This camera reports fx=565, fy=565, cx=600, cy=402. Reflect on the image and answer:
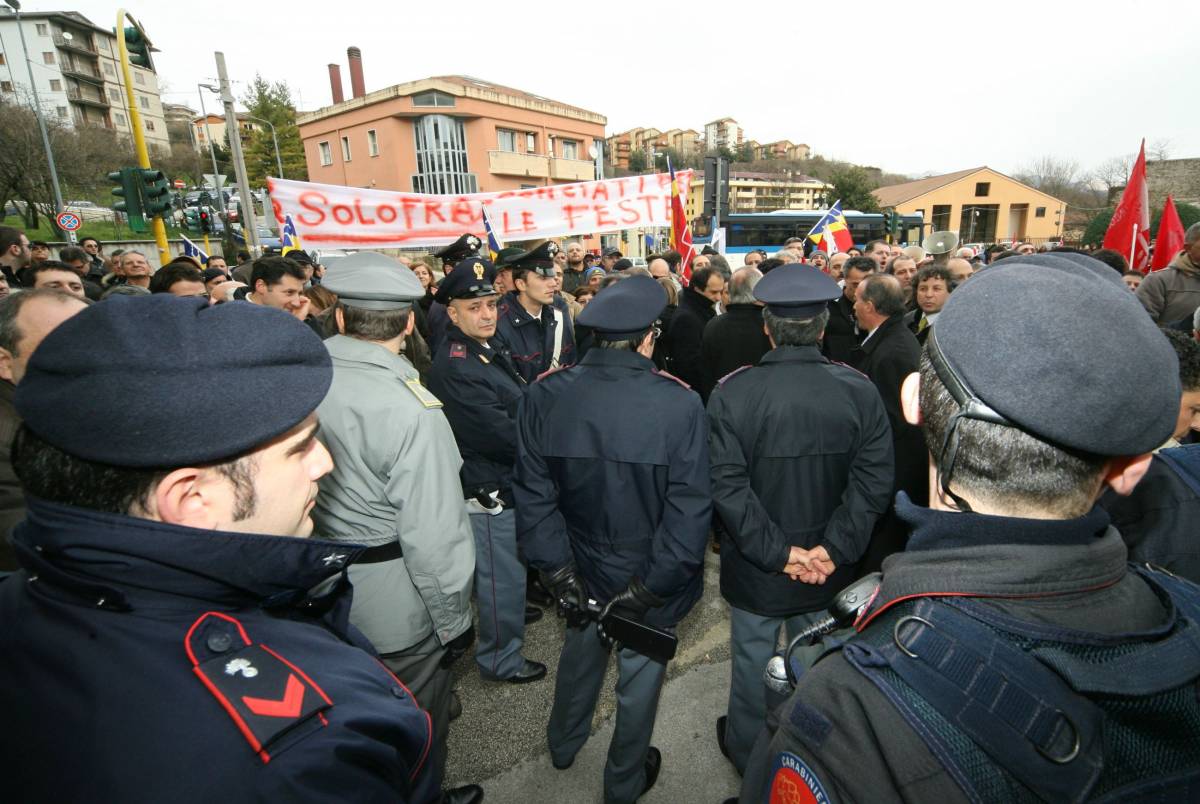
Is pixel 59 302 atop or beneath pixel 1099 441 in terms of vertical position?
atop

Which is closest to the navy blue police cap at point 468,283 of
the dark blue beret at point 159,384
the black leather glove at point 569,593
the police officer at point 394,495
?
the police officer at point 394,495

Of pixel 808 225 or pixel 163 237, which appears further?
pixel 808 225

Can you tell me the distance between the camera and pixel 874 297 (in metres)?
3.64

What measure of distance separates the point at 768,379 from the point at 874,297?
1615 millimetres

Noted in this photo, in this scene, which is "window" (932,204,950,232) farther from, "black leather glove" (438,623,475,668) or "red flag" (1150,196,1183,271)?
"black leather glove" (438,623,475,668)

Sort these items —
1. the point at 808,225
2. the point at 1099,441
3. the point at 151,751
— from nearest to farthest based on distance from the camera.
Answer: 1. the point at 151,751
2. the point at 1099,441
3. the point at 808,225

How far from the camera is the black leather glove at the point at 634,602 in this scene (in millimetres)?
2348

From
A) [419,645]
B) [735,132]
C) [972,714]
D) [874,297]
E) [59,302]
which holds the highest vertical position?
[735,132]

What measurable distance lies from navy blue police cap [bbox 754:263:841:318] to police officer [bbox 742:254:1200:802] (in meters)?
1.51

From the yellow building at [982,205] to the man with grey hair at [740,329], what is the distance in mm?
53024

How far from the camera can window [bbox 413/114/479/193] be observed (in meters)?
36.0

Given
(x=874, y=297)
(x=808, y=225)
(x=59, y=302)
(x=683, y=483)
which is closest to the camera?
(x=683, y=483)

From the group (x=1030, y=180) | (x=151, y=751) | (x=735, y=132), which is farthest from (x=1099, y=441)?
(x=735, y=132)

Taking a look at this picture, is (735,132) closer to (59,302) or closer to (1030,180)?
(1030,180)
